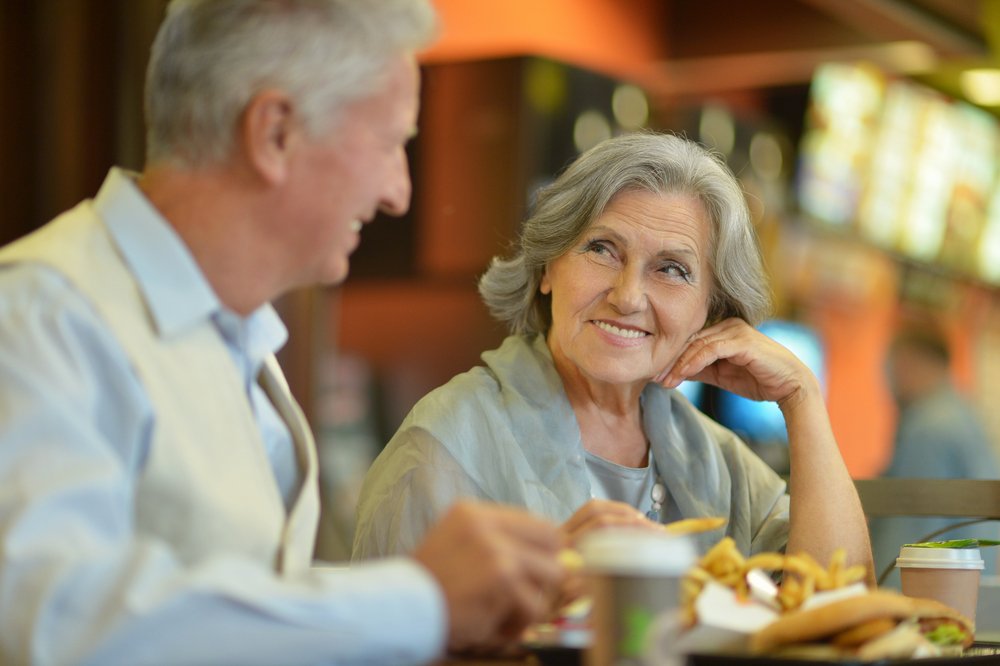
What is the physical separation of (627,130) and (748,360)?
283 centimetres

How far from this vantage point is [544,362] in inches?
85.3

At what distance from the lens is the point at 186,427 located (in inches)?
47.7

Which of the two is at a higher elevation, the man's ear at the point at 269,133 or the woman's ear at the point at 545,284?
the man's ear at the point at 269,133

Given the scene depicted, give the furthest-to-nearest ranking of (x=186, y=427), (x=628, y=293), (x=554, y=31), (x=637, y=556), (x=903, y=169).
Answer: (x=903, y=169) < (x=554, y=31) < (x=628, y=293) < (x=186, y=427) < (x=637, y=556)

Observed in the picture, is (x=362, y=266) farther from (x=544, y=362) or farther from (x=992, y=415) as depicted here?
(x=992, y=415)

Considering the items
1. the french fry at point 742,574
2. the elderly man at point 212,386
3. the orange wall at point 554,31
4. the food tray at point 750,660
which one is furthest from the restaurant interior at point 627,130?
the elderly man at point 212,386

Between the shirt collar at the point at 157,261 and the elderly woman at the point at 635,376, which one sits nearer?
the shirt collar at the point at 157,261

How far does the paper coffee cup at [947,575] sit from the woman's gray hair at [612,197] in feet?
Result: 1.93

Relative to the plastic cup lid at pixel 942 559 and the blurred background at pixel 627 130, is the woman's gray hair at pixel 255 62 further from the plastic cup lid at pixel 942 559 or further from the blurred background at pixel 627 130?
the blurred background at pixel 627 130

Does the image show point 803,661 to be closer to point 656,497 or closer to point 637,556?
point 637,556

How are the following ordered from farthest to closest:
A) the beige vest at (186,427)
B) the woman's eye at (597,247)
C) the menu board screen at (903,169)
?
1. the menu board screen at (903,169)
2. the woman's eye at (597,247)
3. the beige vest at (186,427)

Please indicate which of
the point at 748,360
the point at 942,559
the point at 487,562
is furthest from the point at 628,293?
the point at 487,562

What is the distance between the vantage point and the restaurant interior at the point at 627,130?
4172 mm

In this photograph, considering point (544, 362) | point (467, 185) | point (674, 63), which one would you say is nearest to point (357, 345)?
point (467, 185)
